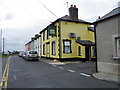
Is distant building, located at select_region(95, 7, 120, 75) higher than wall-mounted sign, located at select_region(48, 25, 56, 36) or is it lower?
lower

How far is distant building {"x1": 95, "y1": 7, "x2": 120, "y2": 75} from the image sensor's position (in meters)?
9.19

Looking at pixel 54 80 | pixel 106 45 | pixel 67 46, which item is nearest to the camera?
pixel 54 80

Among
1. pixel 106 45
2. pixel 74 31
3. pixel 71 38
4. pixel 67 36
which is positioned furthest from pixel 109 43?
pixel 74 31

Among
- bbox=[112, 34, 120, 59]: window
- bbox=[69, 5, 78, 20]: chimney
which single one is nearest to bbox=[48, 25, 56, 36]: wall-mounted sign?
bbox=[69, 5, 78, 20]: chimney

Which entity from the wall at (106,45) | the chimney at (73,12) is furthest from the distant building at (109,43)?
the chimney at (73,12)

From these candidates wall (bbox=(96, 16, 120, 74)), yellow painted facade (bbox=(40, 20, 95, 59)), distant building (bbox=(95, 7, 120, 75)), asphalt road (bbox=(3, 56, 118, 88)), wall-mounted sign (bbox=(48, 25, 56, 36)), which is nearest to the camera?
asphalt road (bbox=(3, 56, 118, 88))

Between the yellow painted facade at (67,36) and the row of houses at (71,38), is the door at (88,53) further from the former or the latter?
the yellow painted facade at (67,36)

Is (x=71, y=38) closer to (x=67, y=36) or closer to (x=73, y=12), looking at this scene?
(x=67, y=36)

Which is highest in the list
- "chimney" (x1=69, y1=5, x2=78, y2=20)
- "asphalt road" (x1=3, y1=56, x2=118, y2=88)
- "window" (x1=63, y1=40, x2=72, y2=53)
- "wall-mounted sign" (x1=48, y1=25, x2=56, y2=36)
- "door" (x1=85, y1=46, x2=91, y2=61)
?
"chimney" (x1=69, y1=5, x2=78, y2=20)

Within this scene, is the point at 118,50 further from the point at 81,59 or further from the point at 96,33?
the point at 81,59

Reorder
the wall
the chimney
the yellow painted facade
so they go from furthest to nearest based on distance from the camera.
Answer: the chimney → the yellow painted facade → the wall

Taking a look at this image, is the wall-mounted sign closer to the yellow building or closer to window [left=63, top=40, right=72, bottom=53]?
the yellow building

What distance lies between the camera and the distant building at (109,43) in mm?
9188

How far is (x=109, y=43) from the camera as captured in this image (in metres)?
9.73
